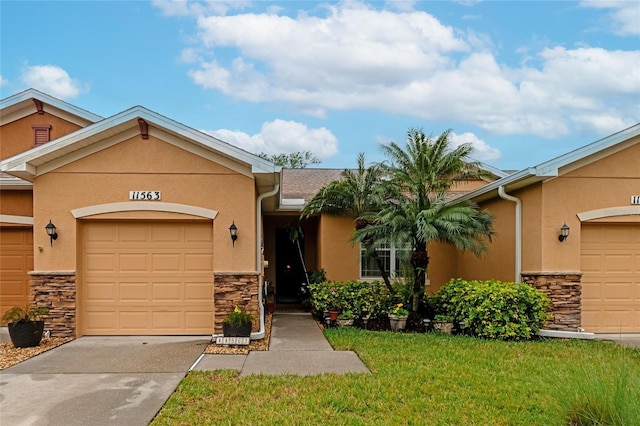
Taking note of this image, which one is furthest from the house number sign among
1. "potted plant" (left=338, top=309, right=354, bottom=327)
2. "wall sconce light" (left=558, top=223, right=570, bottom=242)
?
"wall sconce light" (left=558, top=223, right=570, bottom=242)

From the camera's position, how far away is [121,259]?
367 inches

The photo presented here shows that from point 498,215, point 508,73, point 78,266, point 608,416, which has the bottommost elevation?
point 608,416

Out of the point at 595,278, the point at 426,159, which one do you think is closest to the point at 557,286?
the point at 595,278

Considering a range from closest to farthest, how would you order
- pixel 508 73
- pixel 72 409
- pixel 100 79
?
pixel 72 409 < pixel 100 79 < pixel 508 73

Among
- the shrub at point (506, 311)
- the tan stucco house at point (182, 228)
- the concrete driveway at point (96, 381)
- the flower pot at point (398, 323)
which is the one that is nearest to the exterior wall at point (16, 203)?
the tan stucco house at point (182, 228)

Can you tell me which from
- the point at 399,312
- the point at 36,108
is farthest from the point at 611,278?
the point at 36,108

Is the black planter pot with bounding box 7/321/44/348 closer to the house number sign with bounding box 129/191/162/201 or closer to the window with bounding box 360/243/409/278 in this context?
the house number sign with bounding box 129/191/162/201

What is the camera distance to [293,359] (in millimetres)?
7422

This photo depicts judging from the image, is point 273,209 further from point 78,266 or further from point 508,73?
point 508,73

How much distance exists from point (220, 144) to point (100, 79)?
7.77 meters

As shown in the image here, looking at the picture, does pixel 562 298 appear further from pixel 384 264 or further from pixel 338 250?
pixel 338 250

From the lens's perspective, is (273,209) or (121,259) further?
(273,209)

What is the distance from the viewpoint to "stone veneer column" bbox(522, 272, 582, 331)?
Answer: 9.49 m

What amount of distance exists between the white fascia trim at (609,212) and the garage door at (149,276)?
7.56 meters
